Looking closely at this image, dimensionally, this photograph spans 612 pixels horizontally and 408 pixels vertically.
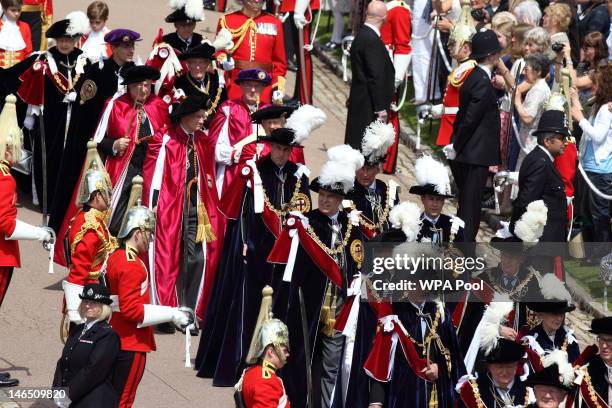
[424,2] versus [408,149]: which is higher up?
[424,2]

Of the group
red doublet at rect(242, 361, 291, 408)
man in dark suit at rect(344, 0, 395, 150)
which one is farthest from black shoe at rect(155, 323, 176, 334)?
red doublet at rect(242, 361, 291, 408)

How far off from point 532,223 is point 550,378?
249 cm

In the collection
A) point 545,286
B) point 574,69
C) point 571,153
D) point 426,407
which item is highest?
point 574,69

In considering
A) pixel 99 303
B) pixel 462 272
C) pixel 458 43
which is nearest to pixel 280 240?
pixel 462 272

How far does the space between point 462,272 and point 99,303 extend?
10.6ft

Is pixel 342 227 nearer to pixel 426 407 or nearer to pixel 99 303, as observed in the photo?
pixel 426 407

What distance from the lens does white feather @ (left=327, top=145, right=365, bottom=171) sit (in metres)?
12.7

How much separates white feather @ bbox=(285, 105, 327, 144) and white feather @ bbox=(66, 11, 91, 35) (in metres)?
3.25

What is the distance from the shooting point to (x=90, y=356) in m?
10.7

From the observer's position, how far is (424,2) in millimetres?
20719

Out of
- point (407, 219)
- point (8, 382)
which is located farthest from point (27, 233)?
point (407, 219)

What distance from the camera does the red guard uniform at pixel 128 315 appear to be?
11.3m

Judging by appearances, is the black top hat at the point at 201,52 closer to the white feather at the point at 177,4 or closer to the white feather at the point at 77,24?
the white feather at the point at 177,4

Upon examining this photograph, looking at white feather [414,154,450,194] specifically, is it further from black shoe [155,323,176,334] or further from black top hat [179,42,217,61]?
black top hat [179,42,217,61]
